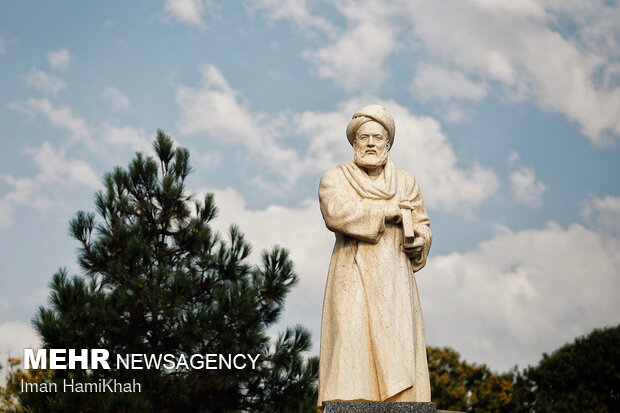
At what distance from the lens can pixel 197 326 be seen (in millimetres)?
12938

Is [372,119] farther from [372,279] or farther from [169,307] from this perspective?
[169,307]

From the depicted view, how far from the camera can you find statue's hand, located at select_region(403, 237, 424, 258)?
6367 millimetres

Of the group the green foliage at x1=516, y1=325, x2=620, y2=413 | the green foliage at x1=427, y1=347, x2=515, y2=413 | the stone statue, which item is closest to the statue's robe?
the stone statue

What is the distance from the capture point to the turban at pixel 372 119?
21.9 feet

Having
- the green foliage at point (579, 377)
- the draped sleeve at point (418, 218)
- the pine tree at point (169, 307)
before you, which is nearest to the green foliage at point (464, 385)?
the green foliage at point (579, 377)

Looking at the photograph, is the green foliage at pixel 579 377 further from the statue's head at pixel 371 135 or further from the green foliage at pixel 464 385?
the statue's head at pixel 371 135

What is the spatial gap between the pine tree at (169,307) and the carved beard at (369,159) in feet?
22.3

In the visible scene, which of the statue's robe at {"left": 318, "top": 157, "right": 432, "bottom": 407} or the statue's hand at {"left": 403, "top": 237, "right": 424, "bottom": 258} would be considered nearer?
the statue's robe at {"left": 318, "top": 157, "right": 432, "bottom": 407}

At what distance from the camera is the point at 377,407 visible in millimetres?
5664

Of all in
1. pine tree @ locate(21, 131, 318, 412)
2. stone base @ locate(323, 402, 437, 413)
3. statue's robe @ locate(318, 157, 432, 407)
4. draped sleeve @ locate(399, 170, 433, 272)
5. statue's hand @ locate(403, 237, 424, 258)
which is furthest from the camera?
pine tree @ locate(21, 131, 318, 412)

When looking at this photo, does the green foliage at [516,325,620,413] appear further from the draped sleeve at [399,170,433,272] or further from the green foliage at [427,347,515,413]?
the draped sleeve at [399,170,433,272]

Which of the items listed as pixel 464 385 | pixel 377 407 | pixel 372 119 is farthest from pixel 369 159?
pixel 464 385

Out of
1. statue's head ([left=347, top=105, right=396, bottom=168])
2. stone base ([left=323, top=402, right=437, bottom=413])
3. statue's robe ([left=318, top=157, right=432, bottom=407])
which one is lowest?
stone base ([left=323, top=402, right=437, bottom=413])

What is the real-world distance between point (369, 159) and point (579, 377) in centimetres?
2053
